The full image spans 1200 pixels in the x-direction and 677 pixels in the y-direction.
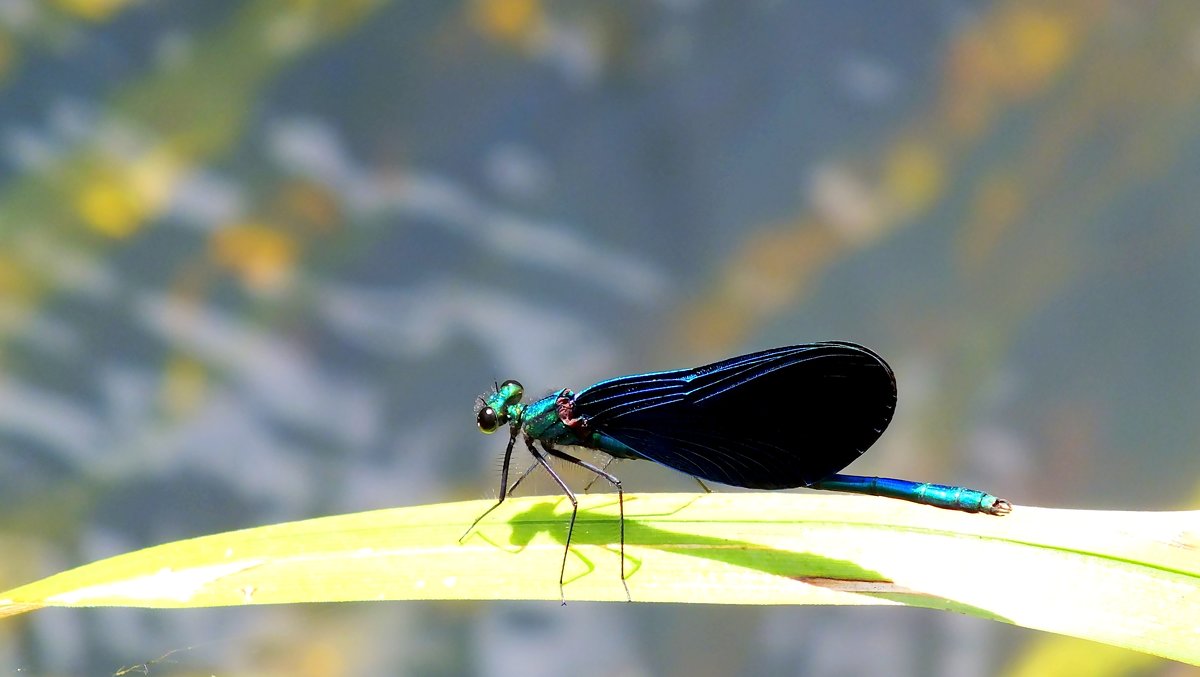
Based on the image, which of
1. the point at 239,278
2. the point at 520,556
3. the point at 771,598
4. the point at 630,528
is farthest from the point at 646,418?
the point at 239,278

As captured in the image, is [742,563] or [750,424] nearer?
[742,563]

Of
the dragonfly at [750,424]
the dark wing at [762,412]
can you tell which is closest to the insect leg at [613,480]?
the dragonfly at [750,424]

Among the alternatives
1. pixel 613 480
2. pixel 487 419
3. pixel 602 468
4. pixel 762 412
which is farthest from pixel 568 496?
pixel 762 412

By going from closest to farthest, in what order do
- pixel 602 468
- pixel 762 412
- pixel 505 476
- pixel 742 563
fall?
pixel 742 563 < pixel 762 412 < pixel 505 476 < pixel 602 468

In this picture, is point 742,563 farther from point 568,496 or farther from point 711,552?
point 568,496

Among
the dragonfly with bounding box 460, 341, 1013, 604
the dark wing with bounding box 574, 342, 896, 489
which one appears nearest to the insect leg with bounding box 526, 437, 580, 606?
the dragonfly with bounding box 460, 341, 1013, 604

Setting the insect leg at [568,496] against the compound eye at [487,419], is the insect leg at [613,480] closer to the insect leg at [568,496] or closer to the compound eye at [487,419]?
the insect leg at [568,496]

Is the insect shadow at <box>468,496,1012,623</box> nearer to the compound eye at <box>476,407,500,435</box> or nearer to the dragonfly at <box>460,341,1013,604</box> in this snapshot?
the dragonfly at <box>460,341,1013,604</box>
